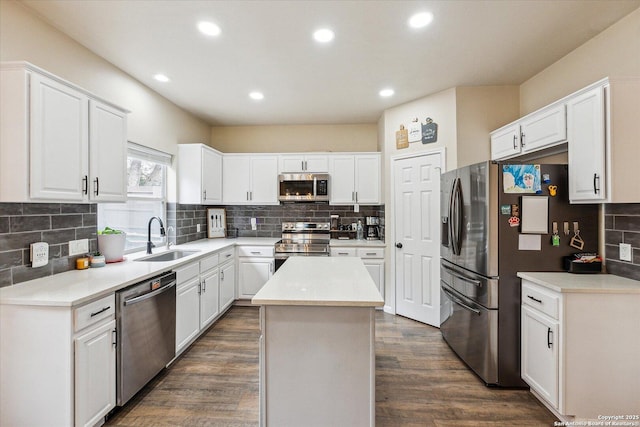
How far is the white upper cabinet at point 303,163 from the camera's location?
4367 mm

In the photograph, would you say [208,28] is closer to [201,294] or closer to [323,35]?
[323,35]

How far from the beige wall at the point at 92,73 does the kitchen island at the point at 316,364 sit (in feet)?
7.72

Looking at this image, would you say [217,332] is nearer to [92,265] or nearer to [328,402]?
[92,265]

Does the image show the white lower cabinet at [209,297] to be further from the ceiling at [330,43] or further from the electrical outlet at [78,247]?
the ceiling at [330,43]

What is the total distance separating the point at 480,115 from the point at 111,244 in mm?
3909

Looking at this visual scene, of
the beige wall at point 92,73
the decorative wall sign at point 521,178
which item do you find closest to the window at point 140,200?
the beige wall at point 92,73

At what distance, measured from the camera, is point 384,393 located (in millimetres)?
2229

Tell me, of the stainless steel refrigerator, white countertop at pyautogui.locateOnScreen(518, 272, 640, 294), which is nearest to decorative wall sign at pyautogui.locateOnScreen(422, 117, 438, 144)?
the stainless steel refrigerator

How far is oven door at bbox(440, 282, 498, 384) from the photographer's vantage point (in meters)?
2.32

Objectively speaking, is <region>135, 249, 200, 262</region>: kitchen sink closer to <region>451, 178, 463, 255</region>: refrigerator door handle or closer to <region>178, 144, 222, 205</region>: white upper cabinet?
<region>178, 144, 222, 205</region>: white upper cabinet

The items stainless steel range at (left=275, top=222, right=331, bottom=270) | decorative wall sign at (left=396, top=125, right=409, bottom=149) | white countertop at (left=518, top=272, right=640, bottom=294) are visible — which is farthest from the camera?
stainless steel range at (left=275, top=222, right=331, bottom=270)

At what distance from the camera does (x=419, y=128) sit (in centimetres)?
360

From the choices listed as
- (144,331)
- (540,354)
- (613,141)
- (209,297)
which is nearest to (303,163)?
(209,297)

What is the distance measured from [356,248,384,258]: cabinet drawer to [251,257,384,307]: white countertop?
4.85 ft
